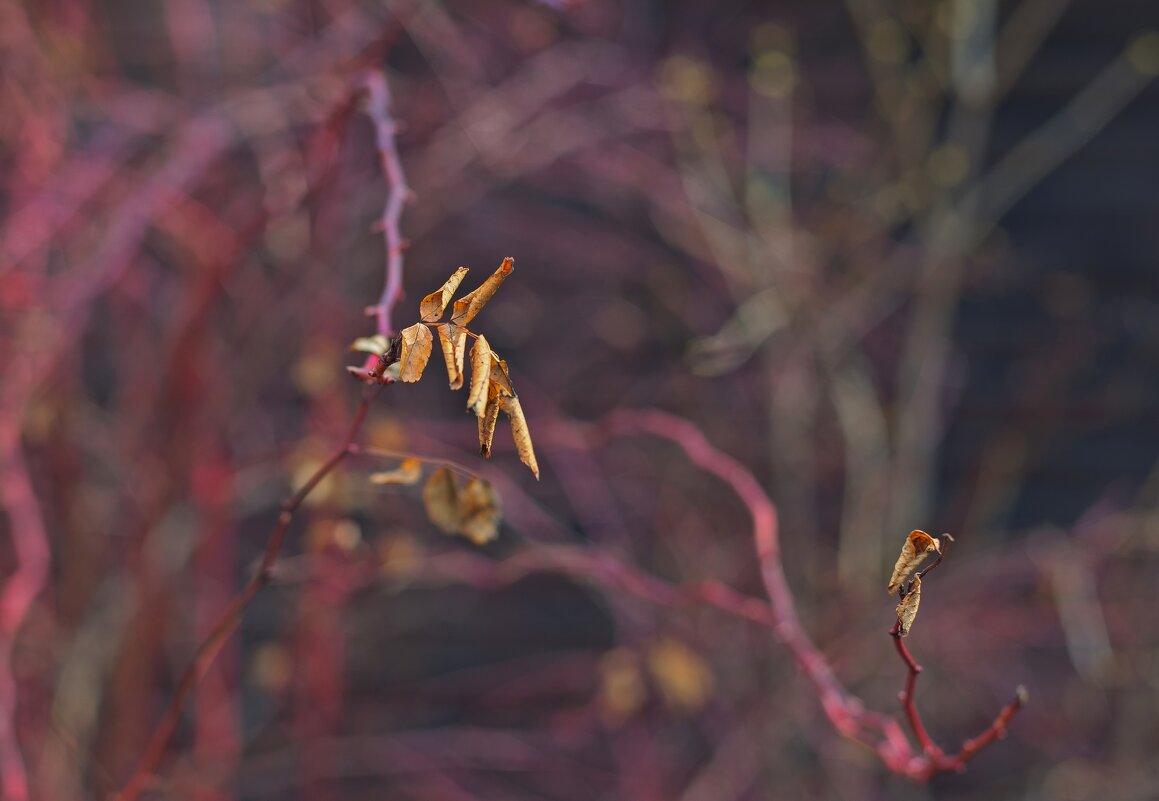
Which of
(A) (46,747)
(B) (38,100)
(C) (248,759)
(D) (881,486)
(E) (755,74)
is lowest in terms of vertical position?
(C) (248,759)

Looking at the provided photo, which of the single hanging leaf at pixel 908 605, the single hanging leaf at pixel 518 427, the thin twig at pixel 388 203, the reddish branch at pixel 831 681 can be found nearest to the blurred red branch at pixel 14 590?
the thin twig at pixel 388 203

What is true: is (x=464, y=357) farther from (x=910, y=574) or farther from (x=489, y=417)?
(x=910, y=574)

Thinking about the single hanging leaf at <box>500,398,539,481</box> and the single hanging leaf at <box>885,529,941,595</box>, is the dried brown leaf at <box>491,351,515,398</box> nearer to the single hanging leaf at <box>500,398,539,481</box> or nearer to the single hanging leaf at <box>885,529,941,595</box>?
the single hanging leaf at <box>500,398,539,481</box>

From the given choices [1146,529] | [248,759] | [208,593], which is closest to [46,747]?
[208,593]

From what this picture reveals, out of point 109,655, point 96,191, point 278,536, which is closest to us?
point 278,536

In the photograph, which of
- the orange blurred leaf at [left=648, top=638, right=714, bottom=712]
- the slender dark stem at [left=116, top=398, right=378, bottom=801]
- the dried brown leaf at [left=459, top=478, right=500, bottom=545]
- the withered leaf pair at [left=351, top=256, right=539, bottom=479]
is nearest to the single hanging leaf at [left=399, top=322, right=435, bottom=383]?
the withered leaf pair at [left=351, top=256, right=539, bottom=479]

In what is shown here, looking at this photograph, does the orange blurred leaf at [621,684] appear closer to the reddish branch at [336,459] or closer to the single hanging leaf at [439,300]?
the reddish branch at [336,459]

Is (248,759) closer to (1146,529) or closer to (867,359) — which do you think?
(867,359)

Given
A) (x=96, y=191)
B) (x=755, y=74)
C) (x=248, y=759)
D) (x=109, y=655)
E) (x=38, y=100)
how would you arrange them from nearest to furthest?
1. (x=96, y=191)
2. (x=38, y=100)
3. (x=109, y=655)
4. (x=755, y=74)
5. (x=248, y=759)
